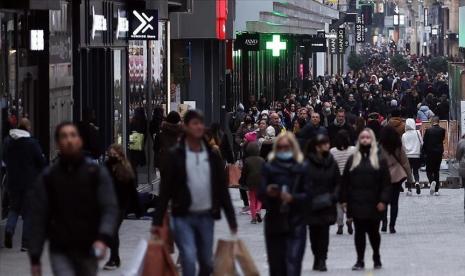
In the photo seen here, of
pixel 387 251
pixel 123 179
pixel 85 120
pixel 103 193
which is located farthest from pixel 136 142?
pixel 103 193

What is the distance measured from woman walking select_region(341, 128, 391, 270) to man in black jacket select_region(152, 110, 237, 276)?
380 cm

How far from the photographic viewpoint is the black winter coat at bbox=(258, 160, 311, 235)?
1267 centimetres

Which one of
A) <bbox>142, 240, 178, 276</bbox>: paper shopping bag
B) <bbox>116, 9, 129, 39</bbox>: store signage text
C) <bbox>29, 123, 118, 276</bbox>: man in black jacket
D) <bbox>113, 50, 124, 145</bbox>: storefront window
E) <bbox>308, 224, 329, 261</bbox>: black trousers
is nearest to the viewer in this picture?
<bbox>29, 123, 118, 276</bbox>: man in black jacket

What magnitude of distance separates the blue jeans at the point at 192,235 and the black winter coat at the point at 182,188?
7cm

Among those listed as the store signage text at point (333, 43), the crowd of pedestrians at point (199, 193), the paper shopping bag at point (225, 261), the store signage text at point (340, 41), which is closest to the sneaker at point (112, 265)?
the crowd of pedestrians at point (199, 193)

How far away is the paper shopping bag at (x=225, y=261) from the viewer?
474 inches

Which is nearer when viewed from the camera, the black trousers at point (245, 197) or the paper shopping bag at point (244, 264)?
the paper shopping bag at point (244, 264)

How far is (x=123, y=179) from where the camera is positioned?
15719 millimetres

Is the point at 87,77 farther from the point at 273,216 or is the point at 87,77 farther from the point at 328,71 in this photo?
the point at 328,71

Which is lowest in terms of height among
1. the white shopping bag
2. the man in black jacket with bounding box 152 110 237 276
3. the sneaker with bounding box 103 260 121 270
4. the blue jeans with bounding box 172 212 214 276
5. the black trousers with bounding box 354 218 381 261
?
the sneaker with bounding box 103 260 121 270

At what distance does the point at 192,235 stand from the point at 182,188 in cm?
41

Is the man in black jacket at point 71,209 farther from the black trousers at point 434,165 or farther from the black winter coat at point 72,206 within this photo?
the black trousers at point 434,165

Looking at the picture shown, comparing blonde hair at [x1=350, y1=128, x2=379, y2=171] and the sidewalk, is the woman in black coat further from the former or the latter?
the sidewalk

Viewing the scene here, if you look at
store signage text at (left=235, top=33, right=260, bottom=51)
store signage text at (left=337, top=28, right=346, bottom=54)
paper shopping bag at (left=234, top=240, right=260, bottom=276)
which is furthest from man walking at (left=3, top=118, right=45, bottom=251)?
store signage text at (left=337, top=28, right=346, bottom=54)
